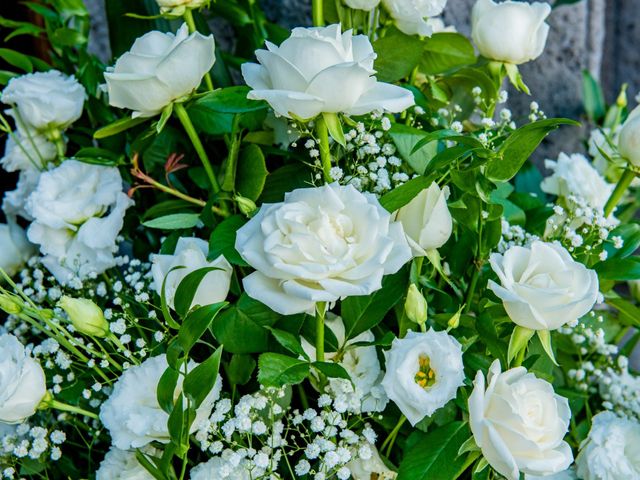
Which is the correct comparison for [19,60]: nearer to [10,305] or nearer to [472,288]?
[10,305]

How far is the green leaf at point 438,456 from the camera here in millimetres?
526

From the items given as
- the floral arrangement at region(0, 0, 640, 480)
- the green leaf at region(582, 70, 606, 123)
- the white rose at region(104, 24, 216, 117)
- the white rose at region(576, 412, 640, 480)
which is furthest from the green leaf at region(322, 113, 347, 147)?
the green leaf at region(582, 70, 606, 123)

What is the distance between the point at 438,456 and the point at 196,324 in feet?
0.64

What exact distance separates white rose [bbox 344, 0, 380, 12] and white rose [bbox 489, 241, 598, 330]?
0.84ft

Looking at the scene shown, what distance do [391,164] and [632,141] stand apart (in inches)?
8.0

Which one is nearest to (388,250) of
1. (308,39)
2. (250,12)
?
(308,39)

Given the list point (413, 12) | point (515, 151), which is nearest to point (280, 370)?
point (515, 151)

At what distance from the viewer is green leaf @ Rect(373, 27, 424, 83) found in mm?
679

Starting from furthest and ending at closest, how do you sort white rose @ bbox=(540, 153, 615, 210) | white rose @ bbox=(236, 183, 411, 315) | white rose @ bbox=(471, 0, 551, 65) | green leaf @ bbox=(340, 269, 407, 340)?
white rose @ bbox=(540, 153, 615, 210)
white rose @ bbox=(471, 0, 551, 65)
green leaf @ bbox=(340, 269, 407, 340)
white rose @ bbox=(236, 183, 411, 315)

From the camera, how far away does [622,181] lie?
67 cm

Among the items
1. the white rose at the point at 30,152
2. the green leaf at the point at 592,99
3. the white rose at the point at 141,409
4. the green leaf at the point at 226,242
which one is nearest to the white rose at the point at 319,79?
the green leaf at the point at 226,242

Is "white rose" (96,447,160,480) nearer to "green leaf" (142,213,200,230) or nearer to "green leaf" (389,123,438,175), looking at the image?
"green leaf" (142,213,200,230)

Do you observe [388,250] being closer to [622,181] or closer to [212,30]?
[622,181]

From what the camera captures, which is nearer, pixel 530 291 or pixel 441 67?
pixel 530 291
